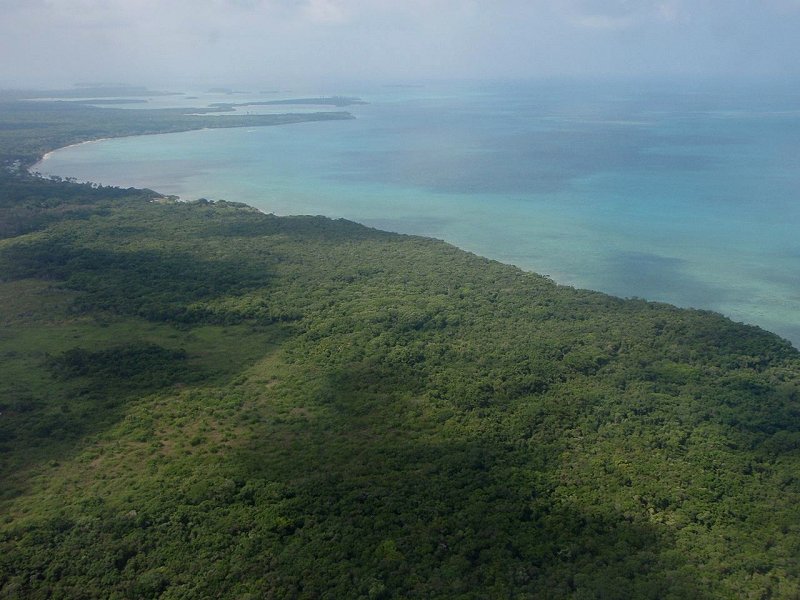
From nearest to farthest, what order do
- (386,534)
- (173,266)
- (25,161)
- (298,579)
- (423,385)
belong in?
1. (298,579)
2. (386,534)
3. (423,385)
4. (173,266)
5. (25,161)

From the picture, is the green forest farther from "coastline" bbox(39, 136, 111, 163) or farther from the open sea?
"coastline" bbox(39, 136, 111, 163)

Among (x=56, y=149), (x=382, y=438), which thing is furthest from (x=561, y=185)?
(x=56, y=149)

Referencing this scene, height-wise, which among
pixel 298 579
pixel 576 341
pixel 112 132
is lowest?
pixel 298 579

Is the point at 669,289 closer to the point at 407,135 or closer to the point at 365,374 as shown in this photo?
the point at 365,374

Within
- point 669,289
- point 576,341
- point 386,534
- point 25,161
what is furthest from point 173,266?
point 25,161

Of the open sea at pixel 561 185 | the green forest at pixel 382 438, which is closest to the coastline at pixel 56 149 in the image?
the open sea at pixel 561 185

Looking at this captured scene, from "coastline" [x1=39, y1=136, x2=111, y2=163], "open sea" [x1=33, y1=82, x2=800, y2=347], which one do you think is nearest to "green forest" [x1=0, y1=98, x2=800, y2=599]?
"open sea" [x1=33, y1=82, x2=800, y2=347]
